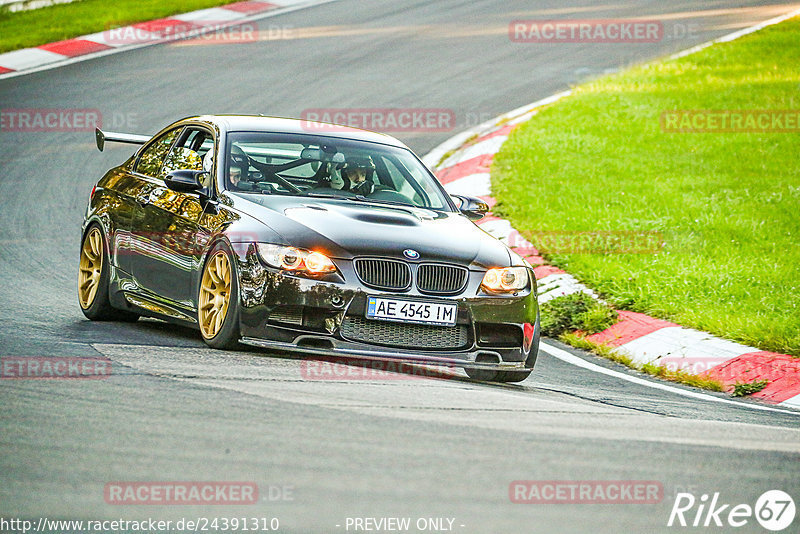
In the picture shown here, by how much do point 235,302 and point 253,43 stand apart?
1659cm

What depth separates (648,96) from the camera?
17797 mm

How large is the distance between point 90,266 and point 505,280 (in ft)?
10.8

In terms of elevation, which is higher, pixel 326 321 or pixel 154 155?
pixel 154 155

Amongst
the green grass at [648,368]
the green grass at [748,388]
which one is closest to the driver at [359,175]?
the green grass at [648,368]

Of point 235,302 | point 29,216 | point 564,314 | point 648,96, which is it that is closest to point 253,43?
point 648,96

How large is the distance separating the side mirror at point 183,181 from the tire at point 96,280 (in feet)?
3.80

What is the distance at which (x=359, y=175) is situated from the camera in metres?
8.27

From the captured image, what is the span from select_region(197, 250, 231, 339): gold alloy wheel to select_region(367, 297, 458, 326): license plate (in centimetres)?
85

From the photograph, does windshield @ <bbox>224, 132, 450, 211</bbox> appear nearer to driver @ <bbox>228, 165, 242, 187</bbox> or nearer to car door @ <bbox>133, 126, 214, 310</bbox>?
driver @ <bbox>228, 165, 242, 187</bbox>

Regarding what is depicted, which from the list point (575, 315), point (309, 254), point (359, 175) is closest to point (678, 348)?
point (575, 315)

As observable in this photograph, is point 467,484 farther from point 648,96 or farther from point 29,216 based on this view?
point 648,96

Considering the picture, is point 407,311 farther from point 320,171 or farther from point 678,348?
point 678,348

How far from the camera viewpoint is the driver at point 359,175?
818 centimetres

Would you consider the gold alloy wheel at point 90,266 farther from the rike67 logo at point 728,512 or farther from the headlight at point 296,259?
the rike67 logo at point 728,512
